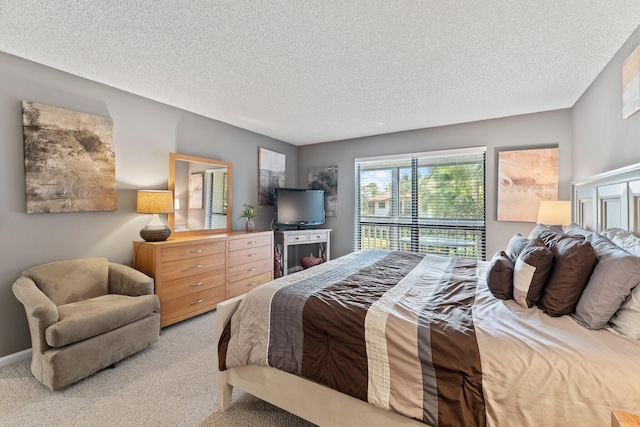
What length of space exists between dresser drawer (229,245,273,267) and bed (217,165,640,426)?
1.73 metres

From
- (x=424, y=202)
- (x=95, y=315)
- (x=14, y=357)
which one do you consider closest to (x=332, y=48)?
(x=95, y=315)

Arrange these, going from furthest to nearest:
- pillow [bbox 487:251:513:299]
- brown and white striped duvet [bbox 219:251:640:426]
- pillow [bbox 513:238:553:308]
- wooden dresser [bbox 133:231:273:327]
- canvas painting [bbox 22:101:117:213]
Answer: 1. wooden dresser [bbox 133:231:273:327]
2. canvas painting [bbox 22:101:117:213]
3. pillow [bbox 487:251:513:299]
4. pillow [bbox 513:238:553:308]
5. brown and white striped duvet [bbox 219:251:640:426]

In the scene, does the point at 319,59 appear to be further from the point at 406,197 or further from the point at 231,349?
the point at 406,197

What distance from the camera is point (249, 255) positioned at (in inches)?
146

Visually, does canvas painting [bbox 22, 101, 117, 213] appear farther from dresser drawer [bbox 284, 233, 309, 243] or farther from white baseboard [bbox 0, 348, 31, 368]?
dresser drawer [bbox 284, 233, 309, 243]

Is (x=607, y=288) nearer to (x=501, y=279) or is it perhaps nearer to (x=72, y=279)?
(x=501, y=279)

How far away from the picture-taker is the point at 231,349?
65.6 inches

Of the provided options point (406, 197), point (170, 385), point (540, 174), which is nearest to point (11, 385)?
point (170, 385)

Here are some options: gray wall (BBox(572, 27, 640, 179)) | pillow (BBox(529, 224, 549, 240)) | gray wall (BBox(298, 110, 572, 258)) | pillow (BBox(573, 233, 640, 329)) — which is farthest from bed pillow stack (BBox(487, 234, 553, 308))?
gray wall (BBox(298, 110, 572, 258))

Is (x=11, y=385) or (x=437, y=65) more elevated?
(x=437, y=65)

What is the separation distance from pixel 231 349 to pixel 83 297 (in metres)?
1.69

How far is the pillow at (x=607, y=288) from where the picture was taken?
3.82 feet

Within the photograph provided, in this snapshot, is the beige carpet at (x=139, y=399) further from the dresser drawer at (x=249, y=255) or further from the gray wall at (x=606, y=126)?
the gray wall at (x=606, y=126)

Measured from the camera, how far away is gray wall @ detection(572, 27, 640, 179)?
193cm
